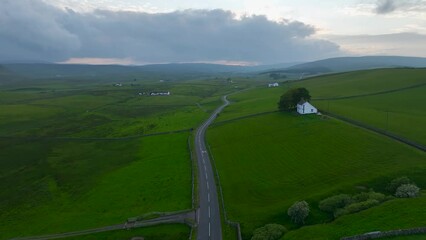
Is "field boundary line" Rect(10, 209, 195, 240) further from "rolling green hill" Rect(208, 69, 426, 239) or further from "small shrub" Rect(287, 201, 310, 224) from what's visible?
"small shrub" Rect(287, 201, 310, 224)

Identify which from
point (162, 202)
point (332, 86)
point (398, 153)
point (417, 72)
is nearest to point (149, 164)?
point (162, 202)

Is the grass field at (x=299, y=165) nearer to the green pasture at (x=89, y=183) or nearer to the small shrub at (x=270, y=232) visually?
the small shrub at (x=270, y=232)

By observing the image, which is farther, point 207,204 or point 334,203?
point 207,204

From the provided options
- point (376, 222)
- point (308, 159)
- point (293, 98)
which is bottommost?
point (308, 159)

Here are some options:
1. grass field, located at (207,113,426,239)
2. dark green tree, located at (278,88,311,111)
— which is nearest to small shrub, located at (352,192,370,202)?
grass field, located at (207,113,426,239)

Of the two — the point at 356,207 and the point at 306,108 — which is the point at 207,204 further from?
the point at 306,108

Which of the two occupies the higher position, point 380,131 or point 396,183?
point 380,131

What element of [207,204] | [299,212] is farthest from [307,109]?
[299,212]
